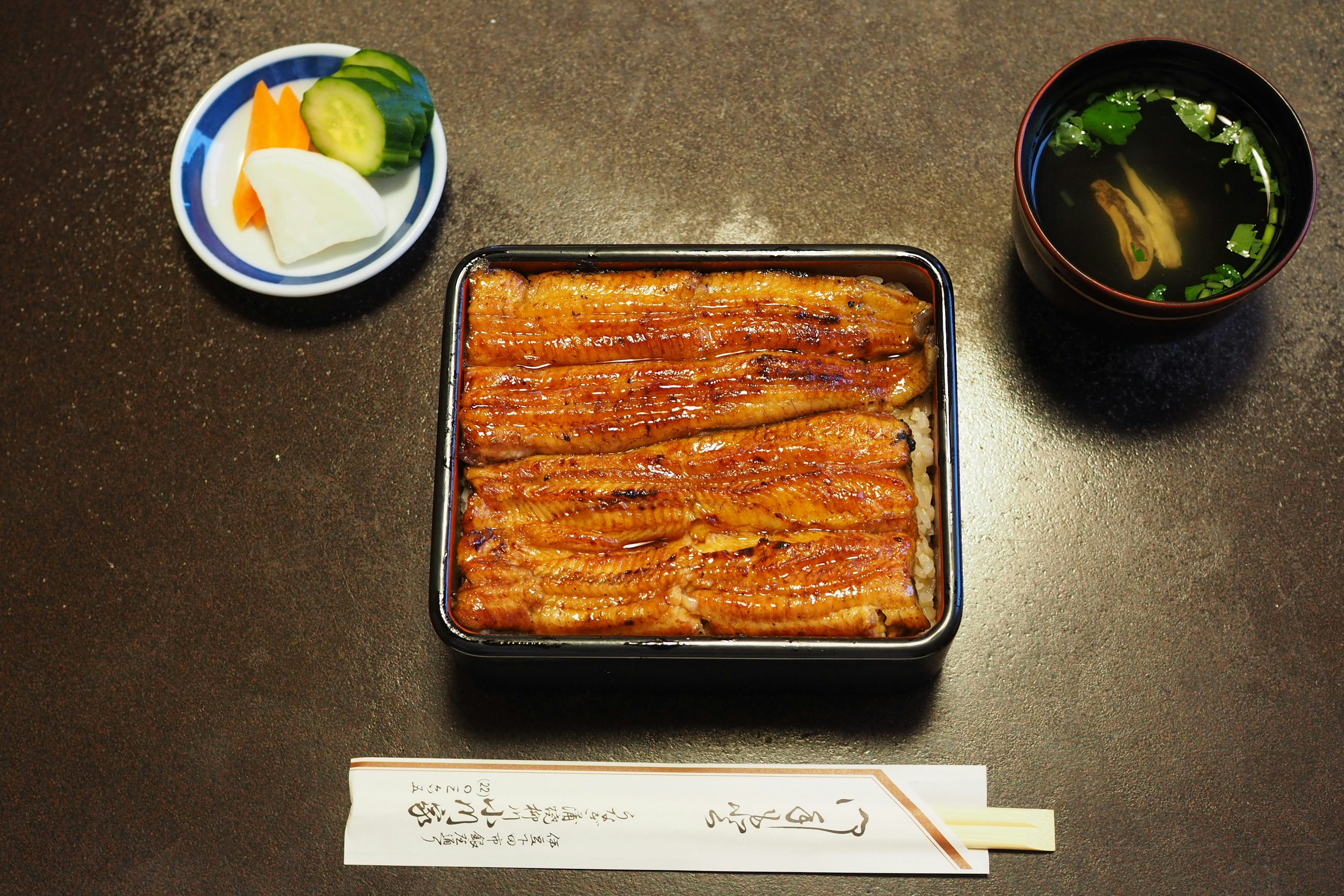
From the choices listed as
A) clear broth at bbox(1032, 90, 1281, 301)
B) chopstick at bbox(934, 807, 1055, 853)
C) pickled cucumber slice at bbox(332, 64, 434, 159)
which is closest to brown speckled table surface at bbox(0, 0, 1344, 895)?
chopstick at bbox(934, 807, 1055, 853)

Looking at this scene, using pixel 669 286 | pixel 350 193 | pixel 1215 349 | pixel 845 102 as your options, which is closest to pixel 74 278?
pixel 350 193

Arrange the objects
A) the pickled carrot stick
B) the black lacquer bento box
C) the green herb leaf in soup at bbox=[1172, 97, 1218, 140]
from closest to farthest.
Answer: the black lacquer bento box
the green herb leaf in soup at bbox=[1172, 97, 1218, 140]
the pickled carrot stick

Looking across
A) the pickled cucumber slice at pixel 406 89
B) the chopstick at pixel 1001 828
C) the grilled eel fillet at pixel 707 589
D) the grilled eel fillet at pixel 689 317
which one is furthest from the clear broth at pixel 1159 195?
the pickled cucumber slice at pixel 406 89

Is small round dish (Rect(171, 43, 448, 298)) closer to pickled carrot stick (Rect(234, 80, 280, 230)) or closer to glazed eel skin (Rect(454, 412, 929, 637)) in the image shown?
pickled carrot stick (Rect(234, 80, 280, 230))

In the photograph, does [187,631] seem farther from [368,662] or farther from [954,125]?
[954,125]

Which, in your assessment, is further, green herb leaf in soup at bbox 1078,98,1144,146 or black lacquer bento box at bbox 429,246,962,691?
green herb leaf in soup at bbox 1078,98,1144,146

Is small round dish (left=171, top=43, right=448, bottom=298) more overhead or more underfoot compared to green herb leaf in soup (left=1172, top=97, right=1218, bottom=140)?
more underfoot
